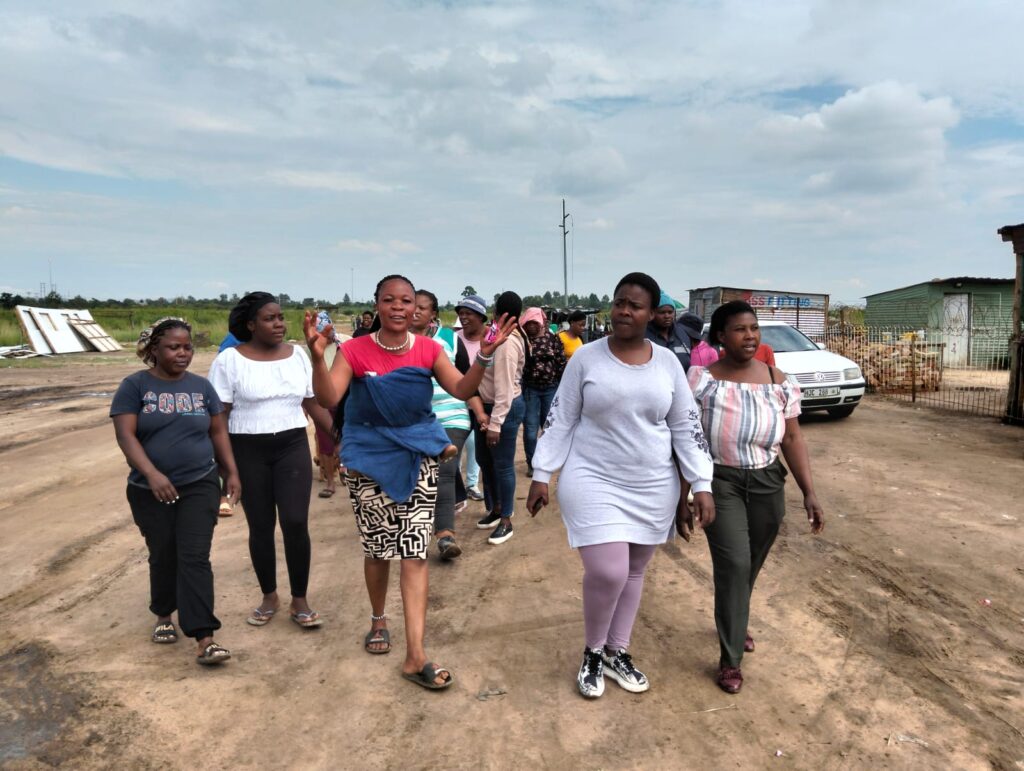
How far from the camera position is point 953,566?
488 cm

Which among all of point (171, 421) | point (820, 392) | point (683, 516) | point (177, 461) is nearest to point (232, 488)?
point (177, 461)

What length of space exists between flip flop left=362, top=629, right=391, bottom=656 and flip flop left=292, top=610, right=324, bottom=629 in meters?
0.41

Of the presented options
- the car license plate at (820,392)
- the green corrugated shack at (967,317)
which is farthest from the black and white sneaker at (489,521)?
the green corrugated shack at (967,317)

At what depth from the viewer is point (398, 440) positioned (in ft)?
11.0

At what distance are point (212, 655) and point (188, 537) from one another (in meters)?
0.60

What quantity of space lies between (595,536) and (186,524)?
211 centimetres

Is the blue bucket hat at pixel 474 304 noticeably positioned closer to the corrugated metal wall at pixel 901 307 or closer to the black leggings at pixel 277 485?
the black leggings at pixel 277 485

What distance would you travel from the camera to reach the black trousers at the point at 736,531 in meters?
3.27

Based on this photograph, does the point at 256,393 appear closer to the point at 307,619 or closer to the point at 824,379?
the point at 307,619

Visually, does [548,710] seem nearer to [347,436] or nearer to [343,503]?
[347,436]

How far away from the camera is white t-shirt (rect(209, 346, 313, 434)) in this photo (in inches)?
152

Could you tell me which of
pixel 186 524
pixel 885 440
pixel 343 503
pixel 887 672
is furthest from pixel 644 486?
pixel 885 440

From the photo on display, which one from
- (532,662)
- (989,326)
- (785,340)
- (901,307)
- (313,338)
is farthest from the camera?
(901,307)

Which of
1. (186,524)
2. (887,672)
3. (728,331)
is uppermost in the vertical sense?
(728,331)
